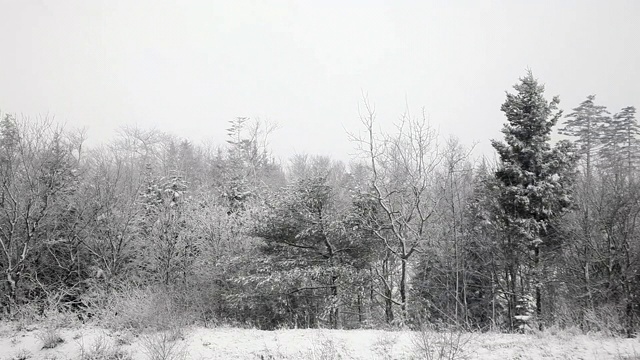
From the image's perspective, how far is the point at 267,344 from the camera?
25.9ft

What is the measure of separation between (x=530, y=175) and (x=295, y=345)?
1539 centimetres

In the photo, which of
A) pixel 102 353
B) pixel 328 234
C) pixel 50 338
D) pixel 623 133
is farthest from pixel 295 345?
pixel 623 133

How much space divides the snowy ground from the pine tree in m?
10.9

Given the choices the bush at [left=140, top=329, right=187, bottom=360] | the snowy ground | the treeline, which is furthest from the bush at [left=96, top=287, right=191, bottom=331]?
the treeline

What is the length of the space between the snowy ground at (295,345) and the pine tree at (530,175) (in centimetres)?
1095

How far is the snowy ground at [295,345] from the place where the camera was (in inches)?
270

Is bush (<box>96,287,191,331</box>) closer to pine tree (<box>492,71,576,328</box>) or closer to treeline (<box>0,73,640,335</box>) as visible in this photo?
treeline (<box>0,73,640,335</box>)

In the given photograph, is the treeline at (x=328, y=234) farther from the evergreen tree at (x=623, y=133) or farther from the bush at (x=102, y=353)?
the evergreen tree at (x=623, y=133)

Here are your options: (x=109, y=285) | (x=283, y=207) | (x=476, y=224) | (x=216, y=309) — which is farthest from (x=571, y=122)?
(x=109, y=285)

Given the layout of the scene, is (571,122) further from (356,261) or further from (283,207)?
(283,207)

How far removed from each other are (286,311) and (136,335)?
10374 millimetres

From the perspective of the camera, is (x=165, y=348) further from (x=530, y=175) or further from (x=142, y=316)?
(x=530, y=175)

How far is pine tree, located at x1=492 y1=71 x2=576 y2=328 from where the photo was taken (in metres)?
17.3

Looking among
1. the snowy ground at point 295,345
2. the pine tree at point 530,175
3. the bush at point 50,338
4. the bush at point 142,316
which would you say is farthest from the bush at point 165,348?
the pine tree at point 530,175
